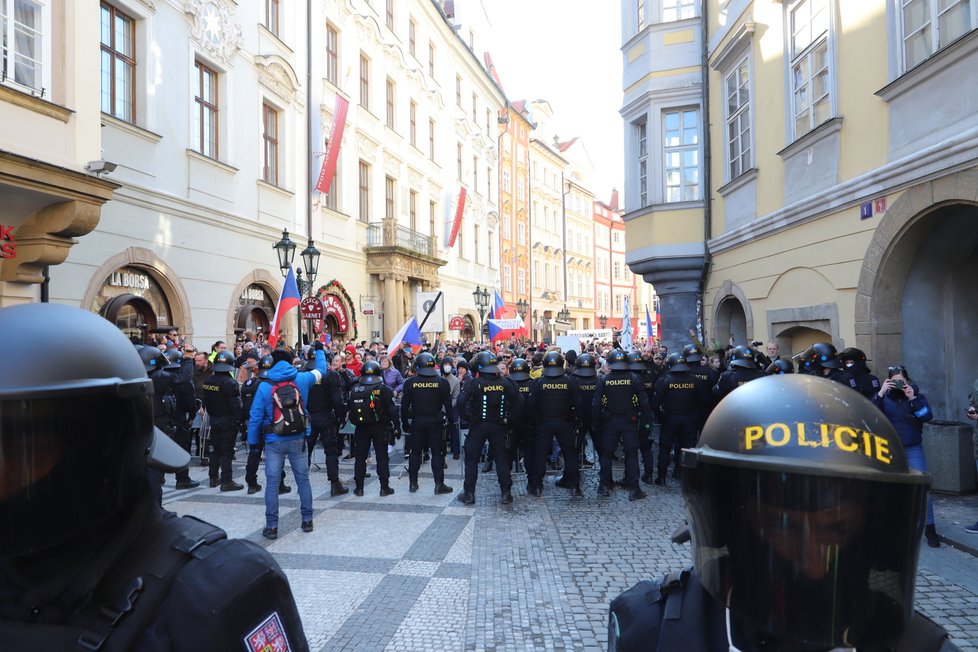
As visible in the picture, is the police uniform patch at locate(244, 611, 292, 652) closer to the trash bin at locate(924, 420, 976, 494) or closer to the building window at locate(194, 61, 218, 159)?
the trash bin at locate(924, 420, 976, 494)

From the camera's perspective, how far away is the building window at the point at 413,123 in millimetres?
27188

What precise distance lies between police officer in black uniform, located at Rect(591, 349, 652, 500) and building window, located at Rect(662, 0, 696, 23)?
9.02m

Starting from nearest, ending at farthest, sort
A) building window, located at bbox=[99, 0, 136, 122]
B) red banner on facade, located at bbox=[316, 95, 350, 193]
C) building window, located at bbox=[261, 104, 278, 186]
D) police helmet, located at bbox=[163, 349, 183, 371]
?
police helmet, located at bbox=[163, 349, 183, 371] → building window, located at bbox=[99, 0, 136, 122] → building window, located at bbox=[261, 104, 278, 186] → red banner on facade, located at bbox=[316, 95, 350, 193]

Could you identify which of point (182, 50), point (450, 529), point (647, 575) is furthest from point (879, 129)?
point (182, 50)

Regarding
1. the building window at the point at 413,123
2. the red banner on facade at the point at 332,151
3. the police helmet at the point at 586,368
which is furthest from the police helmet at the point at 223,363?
the building window at the point at 413,123

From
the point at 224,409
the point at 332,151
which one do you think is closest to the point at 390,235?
the point at 332,151

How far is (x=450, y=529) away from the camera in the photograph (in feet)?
21.4

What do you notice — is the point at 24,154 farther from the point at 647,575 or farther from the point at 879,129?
the point at 879,129

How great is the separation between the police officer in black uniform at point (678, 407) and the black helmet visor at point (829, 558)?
7344 mm

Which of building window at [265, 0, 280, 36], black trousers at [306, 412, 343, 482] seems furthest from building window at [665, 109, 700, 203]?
building window at [265, 0, 280, 36]

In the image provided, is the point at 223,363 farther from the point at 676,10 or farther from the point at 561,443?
the point at 676,10

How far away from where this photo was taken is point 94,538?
4.28ft

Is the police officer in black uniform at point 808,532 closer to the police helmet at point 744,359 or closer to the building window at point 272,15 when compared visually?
the police helmet at point 744,359

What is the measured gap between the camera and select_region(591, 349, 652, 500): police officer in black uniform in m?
7.93
